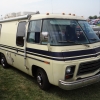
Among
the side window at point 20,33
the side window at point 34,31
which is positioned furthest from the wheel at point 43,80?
the side window at point 20,33

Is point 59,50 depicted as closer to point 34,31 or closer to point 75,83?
point 75,83

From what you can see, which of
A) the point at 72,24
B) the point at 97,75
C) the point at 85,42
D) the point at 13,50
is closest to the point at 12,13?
the point at 13,50

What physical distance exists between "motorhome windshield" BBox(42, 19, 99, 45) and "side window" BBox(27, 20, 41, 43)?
0.25 m

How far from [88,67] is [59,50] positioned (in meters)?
1.00

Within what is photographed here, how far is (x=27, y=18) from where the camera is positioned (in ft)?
19.1

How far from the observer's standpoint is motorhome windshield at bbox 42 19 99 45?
188 inches

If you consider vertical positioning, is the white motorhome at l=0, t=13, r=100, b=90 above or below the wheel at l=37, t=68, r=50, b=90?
above

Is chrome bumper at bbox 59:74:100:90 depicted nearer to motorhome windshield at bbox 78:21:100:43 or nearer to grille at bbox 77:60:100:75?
grille at bbox 77:60:100:75

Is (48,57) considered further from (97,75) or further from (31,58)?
(97,75)

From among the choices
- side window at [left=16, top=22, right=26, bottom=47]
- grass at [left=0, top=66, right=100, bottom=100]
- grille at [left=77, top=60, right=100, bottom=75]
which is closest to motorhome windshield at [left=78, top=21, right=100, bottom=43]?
grille at [left=77, top=60, right=100, bottom=75]

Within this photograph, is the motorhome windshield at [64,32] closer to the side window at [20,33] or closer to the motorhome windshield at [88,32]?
the motorhome windshield at [88,32]

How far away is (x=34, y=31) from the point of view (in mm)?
5383

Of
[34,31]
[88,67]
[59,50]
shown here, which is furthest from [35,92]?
[34,31]

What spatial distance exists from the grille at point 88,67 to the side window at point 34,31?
1.54m
